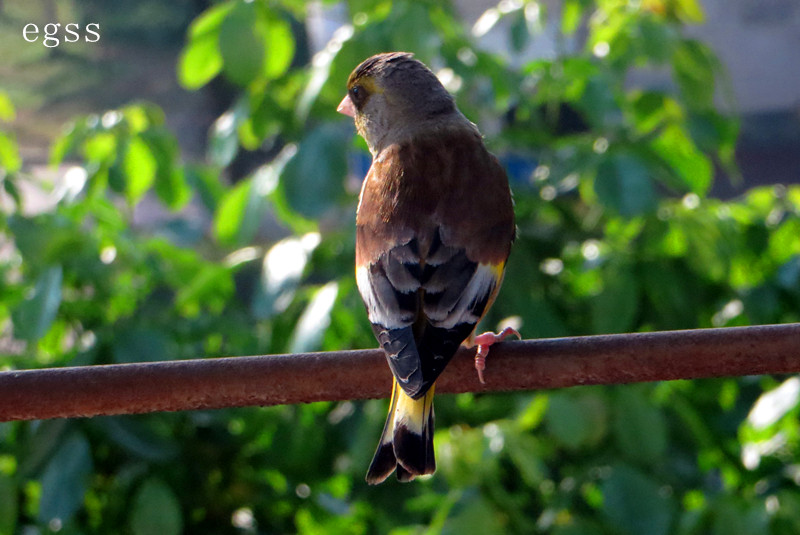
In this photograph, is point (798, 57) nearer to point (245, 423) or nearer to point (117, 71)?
point (117, 71)

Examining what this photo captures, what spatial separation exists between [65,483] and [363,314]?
0.72 metres

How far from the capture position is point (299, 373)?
1.34 meters

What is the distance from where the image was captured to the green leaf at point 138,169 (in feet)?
8.43

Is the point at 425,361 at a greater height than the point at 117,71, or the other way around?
the point at 425,361

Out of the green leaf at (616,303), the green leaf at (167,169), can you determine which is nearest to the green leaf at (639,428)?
the green leaf at (616,303)

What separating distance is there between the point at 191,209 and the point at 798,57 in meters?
3.39

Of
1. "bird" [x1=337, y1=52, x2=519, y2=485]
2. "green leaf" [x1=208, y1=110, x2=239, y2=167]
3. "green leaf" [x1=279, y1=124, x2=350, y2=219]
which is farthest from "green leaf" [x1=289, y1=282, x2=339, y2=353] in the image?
"green leaf" [x1=208, y1=110, x2=239, y2=167]

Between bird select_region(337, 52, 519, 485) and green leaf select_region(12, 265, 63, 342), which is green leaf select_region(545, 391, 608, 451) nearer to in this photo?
bird select_region(337, 52, 519, 485)

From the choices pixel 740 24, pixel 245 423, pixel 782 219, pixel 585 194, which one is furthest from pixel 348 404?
pixel 740 24

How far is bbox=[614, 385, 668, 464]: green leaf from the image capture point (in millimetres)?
2102

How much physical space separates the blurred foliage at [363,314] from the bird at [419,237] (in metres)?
0.16

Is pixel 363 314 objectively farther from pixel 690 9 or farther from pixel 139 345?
pixel 690 9

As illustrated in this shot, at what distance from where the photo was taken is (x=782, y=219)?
8.11ft

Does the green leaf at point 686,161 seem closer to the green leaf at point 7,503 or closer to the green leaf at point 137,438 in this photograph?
the green leaf at point 137,438
